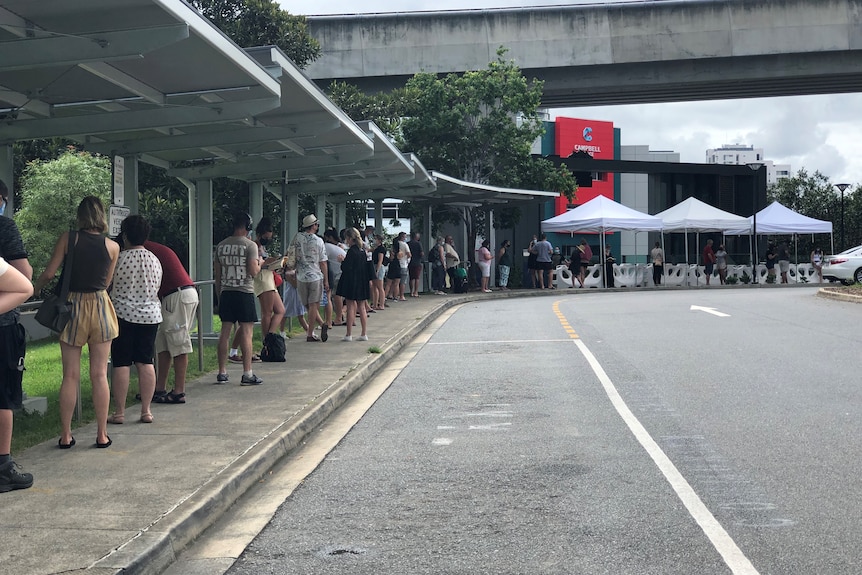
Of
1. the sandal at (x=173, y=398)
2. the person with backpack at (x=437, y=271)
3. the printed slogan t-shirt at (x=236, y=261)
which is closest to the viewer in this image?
the sandal at (x=173, y=398)

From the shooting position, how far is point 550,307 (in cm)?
2602

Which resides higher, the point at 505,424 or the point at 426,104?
the point at 426,104

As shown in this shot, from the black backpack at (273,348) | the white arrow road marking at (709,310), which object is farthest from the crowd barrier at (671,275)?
the black backpack at (273,348)

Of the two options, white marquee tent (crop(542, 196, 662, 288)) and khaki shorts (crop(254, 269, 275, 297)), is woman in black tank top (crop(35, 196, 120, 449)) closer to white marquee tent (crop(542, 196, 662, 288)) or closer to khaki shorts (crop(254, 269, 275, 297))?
khaki shorts (crop(254, 269, 275, 297))

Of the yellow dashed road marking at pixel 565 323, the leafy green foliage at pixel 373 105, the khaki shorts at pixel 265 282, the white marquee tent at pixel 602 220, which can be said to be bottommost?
the yellow dashed road marking at pixel 565 323

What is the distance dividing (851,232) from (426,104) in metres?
32.8

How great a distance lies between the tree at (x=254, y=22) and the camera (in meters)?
28.5

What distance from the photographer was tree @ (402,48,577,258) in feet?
123

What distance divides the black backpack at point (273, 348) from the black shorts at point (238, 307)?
216cm

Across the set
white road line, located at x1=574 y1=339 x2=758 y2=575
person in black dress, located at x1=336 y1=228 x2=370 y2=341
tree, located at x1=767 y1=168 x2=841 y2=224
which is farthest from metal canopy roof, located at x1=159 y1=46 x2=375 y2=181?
tree, located at x1=767 y1=168 x2=841 y2=224

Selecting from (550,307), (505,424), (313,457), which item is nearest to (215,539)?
(313,457)

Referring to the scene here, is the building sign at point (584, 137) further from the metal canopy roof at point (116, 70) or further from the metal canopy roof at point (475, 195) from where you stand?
the metal canopy roof at point (116, 70)

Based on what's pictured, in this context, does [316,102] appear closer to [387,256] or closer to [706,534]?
[706,534]

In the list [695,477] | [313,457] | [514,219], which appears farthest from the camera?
[514,219]
